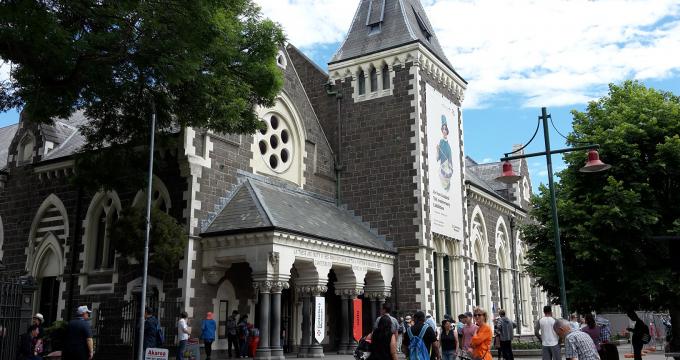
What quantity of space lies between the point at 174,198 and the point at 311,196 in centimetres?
705

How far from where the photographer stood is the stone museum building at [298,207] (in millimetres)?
20500

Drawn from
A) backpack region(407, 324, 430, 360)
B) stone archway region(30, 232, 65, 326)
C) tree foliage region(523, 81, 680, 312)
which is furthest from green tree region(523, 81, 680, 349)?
stone archway region(30, 232, 65, 326)

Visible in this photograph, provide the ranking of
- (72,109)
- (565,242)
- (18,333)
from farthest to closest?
(565,242), (72,109), (18,333)

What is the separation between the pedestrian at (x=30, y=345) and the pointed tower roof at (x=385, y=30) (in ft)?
66.7

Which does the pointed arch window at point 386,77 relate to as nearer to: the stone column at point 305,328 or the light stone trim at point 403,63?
the light stone trim at point 403,63

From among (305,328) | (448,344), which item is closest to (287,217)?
(305,328)

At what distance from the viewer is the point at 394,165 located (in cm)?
2786

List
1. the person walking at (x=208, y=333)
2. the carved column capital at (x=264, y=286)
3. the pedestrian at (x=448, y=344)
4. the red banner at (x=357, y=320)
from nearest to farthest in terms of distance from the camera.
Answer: the pedestrian at (x=448, y=344), the person walking at (x=208, y=333), the carved column capital at (x=264, y=286), the red banner at (x=357, y=320)

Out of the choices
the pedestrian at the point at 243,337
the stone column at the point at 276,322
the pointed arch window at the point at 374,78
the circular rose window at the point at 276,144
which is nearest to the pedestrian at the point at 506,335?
the stone column at the point at 276,322

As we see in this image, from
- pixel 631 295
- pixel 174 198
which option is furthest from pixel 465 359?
pixel 174 198

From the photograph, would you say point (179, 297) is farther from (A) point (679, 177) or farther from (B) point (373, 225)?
(A) point (679, 177)

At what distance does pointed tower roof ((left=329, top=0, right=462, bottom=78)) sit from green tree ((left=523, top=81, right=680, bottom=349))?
11011 mm

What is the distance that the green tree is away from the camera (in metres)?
18.6

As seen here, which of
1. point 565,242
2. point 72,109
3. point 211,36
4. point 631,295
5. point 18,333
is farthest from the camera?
point 565,242
